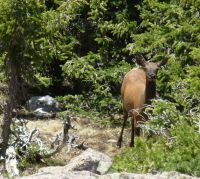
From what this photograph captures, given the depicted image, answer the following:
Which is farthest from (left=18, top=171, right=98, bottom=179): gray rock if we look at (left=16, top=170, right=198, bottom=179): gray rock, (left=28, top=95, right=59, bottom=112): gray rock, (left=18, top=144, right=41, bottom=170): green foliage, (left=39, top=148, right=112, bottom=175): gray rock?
(left=28, top=95, right=59, bottom=112): gray rock

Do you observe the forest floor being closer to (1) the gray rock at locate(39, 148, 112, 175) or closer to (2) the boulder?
(2) the boulder

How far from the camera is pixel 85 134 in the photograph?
549 inches

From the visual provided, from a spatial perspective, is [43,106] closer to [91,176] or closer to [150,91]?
[150,91]

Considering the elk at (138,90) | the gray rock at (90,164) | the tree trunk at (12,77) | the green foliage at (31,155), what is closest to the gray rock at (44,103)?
the elk at (138,90)

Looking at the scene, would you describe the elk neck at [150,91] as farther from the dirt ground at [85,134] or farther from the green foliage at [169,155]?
the green foliage at [169,155]

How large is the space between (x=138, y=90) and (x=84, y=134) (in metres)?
1.81

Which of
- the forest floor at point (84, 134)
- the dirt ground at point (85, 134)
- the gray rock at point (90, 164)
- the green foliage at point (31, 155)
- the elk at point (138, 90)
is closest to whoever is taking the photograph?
the gray rock at point (90, 164)

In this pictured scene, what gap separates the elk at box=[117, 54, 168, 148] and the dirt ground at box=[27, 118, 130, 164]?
1.28 feet

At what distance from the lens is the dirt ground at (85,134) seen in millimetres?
12898

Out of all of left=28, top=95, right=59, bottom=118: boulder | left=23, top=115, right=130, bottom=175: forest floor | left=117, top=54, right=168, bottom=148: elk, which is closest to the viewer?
left=117, top=54, right=168, bottom=148: elk

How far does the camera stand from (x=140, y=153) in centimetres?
807

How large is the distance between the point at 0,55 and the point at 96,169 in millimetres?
4095

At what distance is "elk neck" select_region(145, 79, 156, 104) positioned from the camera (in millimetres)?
12039

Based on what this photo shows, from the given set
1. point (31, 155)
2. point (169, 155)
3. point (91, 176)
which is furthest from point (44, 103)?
point (91, 176)
